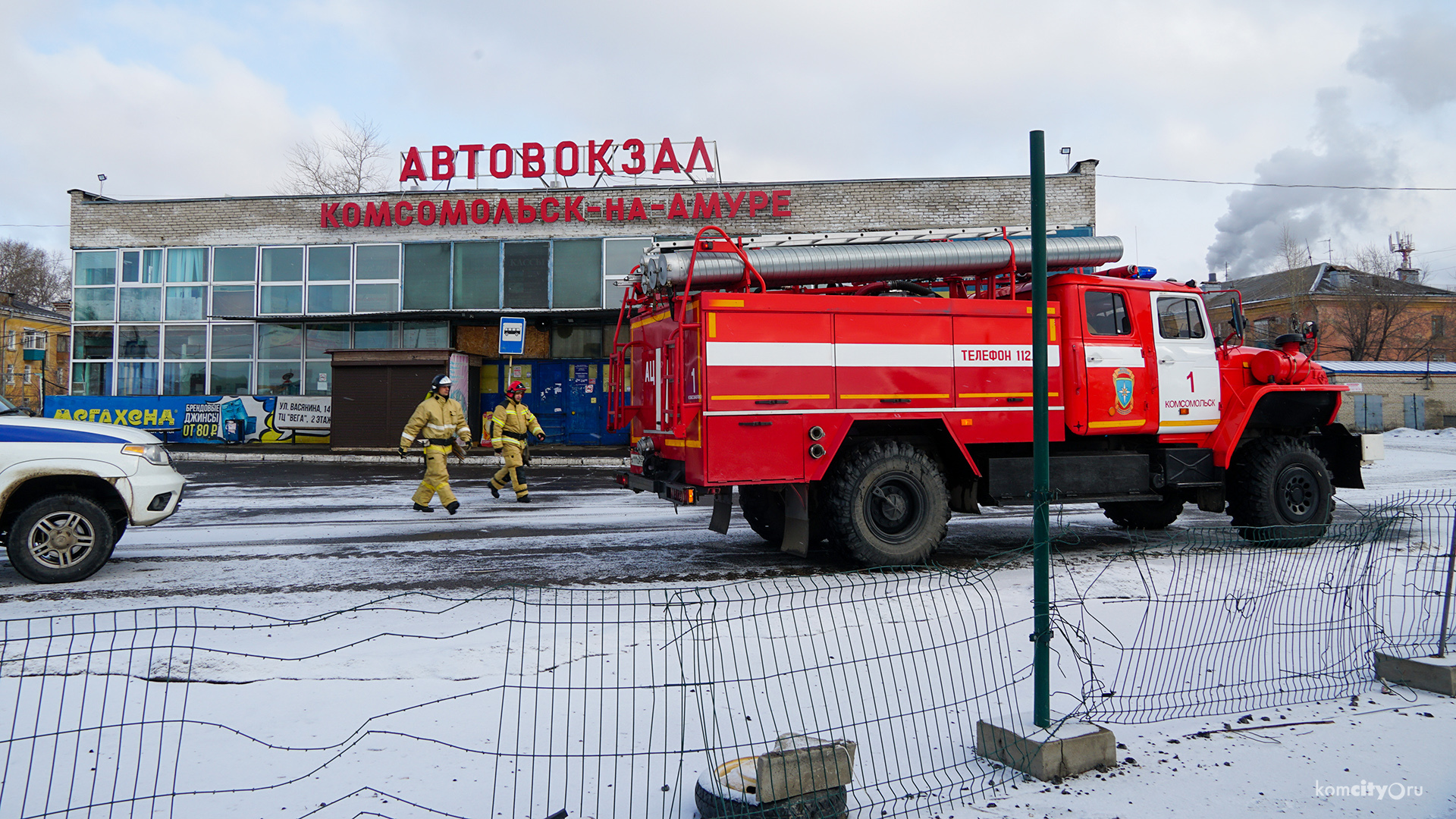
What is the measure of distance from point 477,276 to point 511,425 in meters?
11.6

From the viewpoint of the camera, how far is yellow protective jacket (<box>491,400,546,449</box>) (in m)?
11.9

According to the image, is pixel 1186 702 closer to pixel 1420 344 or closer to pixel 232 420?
pixel 232 420

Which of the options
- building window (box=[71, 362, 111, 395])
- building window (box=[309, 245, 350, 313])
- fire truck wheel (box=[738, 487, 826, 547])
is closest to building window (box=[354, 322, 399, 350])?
building window (box=[309, 245, 350, 313])

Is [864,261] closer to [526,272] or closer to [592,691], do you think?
[592,691]

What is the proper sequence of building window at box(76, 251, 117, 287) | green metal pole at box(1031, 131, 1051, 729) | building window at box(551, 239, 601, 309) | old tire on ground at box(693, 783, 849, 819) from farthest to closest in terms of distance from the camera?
building window at box(76, 251, 117, 287) → building window at box(551, 239, 601, 309) → green metal pole at box(1031, 131, 1051, 729) → old tire on ground at box(693, 783, 849, 819)

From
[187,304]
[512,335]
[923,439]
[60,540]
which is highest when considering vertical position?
[187,304]

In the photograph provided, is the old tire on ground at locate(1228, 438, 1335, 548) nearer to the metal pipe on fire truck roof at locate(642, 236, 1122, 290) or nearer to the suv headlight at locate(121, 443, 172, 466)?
the metal pipe on fire truck roof at locate(642, 236, 1122, 290)

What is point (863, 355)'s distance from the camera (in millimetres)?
7059

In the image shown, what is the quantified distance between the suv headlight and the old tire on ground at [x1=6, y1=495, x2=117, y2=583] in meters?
0.49

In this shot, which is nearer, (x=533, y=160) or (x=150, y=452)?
(x=150, y=452)

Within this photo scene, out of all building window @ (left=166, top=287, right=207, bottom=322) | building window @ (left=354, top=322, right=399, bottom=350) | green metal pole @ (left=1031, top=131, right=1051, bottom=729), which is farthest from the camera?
building window @ (left=166, top=287, right=207, bottom=322)

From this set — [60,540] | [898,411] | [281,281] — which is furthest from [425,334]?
[898,411]

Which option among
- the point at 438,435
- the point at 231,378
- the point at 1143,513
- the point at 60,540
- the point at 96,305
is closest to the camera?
the point at 60,540

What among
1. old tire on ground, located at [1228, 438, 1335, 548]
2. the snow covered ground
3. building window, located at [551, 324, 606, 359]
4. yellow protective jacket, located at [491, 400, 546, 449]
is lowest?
the snow covered ground
